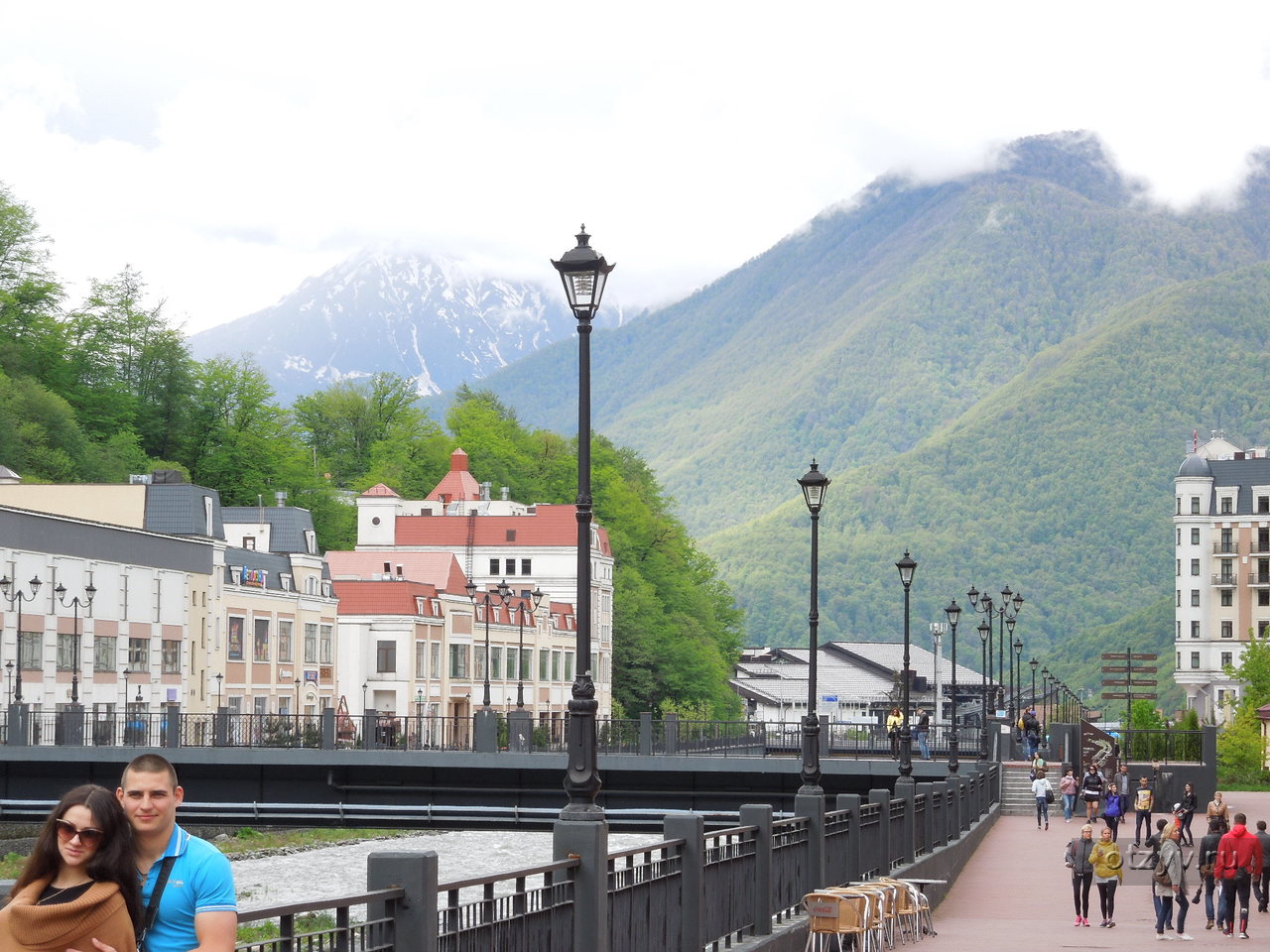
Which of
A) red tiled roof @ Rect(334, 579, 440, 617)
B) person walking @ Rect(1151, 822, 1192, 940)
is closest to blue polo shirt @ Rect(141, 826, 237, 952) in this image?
person walking @ Rect(1151, 822, 1192, 940)

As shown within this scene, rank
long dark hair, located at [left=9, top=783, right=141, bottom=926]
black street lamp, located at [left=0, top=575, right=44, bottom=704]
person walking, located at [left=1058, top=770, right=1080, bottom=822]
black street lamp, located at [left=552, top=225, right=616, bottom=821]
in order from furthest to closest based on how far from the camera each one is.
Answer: black street lamp, located at [left=0, top=575, right=44, bottom=704]
person walking, located at [left=1058, top=770, right=1080, bottom=822]
black street lamp, located at [left=552, top=225, right=616, bottom=821]
long dark hair, located at [left=9, top=783, right=141, bottom=926]

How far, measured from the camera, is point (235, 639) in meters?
81.0

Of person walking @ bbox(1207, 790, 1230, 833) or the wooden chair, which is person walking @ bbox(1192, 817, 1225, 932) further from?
the wooden chair

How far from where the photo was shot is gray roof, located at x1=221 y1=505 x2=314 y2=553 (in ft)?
305

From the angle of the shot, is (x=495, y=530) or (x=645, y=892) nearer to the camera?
(x=645, y=892)

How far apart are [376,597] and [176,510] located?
52.9 ft

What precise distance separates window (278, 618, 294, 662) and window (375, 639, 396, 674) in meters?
7.69

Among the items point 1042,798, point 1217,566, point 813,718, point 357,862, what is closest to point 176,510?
point 357,862

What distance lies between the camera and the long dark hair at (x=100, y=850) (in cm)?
627

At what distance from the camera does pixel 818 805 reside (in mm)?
20688

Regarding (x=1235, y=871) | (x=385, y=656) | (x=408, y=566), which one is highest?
(x=408, y=566)

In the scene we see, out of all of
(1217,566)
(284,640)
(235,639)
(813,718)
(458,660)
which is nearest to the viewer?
(813,718)

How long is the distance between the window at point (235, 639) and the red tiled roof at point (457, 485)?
4199 cm

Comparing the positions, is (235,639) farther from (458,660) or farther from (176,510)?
(458,660)
